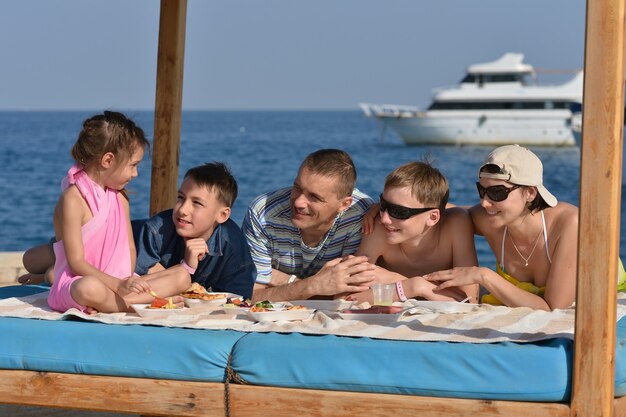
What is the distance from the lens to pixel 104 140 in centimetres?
442

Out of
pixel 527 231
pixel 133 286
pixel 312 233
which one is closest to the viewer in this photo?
pixel 133 286

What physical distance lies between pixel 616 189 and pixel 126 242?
211 cm

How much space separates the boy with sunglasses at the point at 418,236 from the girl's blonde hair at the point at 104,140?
112 cm

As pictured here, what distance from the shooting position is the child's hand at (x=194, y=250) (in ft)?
15.0

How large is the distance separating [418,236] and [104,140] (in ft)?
4.75

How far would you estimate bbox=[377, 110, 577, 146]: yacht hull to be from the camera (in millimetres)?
58281

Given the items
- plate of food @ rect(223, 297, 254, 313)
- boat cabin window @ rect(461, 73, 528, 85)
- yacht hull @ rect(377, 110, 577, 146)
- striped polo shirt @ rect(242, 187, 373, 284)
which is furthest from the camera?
boat cabin window @ rect(461, 73, 528, 85)

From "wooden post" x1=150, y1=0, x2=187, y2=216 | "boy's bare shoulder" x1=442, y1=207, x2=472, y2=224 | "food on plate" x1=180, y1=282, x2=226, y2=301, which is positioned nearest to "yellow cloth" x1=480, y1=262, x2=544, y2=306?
"boy's bare shoulder" x1=442, y1=207, x2=472, y2=224

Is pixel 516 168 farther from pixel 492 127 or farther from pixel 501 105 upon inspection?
pixel 501 105

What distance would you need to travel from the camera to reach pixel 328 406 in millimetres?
3666

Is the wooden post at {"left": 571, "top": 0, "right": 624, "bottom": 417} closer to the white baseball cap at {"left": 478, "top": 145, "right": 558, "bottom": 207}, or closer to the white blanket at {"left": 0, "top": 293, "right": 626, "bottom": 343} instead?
the white blanket at {"left": 0, "top": 293, "right": 626, "bottom": 343}

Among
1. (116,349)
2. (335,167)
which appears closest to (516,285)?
(335,167)

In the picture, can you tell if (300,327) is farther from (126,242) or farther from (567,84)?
(567,84)

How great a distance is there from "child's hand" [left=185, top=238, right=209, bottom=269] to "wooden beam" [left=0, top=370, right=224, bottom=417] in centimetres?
85
